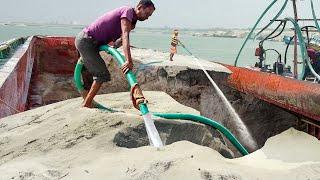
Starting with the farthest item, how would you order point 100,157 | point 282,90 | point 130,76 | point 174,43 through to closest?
point 174,43
point 282,90
point 130,76
point 100,157

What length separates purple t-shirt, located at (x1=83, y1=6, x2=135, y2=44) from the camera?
473 centimetres

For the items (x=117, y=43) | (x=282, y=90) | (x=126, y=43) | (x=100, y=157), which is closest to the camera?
(x=100, y=157)

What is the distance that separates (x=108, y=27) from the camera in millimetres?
4816

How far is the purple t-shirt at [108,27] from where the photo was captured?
4734 millimetres

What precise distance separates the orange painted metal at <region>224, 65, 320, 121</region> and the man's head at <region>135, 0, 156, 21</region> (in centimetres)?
251

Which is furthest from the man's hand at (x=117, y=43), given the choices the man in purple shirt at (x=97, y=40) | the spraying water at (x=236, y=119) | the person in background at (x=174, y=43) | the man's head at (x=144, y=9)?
the person in background at (x=174, y=43)

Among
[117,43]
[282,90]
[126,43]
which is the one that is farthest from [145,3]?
[282,90]

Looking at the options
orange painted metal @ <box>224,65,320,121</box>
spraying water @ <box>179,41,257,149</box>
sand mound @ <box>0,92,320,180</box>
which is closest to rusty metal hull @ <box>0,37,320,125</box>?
orange painted metal @ <box>224,65,320,121</box>

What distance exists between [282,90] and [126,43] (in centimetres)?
299

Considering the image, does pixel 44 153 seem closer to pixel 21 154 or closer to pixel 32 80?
pixel 21 154

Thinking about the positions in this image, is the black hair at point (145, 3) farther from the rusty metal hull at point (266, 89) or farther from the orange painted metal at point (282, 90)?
the orange painted metal at point (282, 90)

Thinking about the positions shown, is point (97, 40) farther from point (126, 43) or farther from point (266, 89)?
point (266, 89)

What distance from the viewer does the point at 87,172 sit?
305cm

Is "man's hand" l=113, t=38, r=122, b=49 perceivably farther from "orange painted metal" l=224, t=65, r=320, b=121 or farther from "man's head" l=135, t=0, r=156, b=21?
"orange painted metal" l=224, t=65, r=320, b=121
